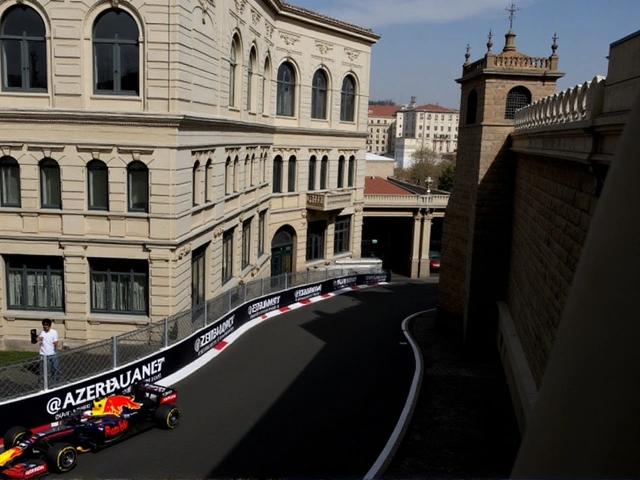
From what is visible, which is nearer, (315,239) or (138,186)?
(138,186)

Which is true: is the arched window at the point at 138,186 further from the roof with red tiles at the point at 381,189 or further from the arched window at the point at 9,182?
the roof with red tiles at the point at 381,189

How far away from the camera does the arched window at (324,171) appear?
133 ft

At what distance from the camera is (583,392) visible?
99.7 inches

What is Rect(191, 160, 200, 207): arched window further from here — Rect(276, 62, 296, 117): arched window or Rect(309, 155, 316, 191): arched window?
Rect(309, 155, 316, 191): arched window

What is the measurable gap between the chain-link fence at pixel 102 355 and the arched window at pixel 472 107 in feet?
41.9

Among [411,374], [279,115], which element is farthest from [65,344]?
[279,115]

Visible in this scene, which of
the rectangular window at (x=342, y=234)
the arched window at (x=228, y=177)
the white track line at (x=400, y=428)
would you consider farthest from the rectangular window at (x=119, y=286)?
the rectangular window at (x=342, y=234)

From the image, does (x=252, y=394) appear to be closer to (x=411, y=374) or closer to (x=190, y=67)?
(x=411, y=374)

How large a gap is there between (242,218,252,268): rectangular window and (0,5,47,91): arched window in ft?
43.8

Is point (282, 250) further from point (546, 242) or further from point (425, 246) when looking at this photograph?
point (546, 242)

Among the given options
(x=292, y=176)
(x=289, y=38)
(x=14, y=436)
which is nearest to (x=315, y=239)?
(x=292, y=176)

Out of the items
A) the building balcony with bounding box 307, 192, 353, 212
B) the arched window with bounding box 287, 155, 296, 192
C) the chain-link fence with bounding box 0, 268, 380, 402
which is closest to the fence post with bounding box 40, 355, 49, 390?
the chain-link fence with bounding box 0, 268, 380, 402

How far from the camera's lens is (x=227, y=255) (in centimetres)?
2781

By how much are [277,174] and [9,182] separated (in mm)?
19005
